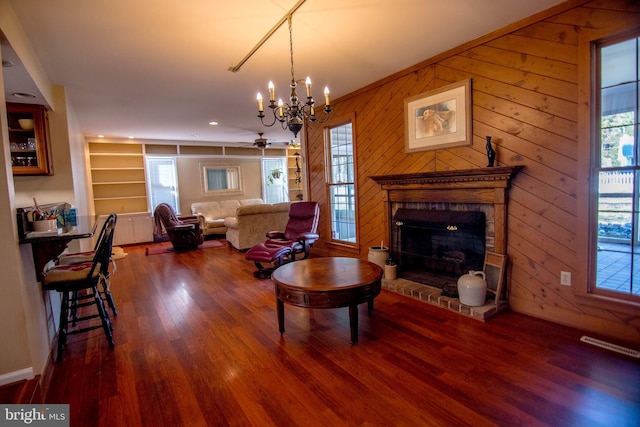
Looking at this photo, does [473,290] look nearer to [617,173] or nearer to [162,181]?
[617,173]

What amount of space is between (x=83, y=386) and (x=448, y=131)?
3.76 m

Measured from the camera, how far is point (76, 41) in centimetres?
267

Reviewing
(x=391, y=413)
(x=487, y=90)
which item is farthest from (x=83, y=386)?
(x=487, y=90)

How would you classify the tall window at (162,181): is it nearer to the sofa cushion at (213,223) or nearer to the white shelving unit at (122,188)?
the white shelving unit at (122,188)

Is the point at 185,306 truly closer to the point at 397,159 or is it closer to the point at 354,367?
the point at 354,367

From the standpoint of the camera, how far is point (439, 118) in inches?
132

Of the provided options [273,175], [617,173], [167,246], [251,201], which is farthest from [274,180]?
Result: [617,173]

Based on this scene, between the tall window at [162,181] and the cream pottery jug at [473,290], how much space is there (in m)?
7.37

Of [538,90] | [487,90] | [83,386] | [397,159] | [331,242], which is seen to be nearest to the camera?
[83,386]

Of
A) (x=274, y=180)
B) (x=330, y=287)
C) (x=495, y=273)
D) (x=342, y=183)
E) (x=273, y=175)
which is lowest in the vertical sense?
(x=495, y=273)

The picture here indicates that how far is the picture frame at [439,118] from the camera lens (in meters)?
3.13

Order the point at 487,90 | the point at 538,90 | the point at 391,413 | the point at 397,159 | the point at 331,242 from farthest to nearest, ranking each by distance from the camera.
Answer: the point at 331,242
the point at 397,159
the point at 487,90
the point at 538,90
the point at 391,413

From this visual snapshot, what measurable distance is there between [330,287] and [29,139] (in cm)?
350

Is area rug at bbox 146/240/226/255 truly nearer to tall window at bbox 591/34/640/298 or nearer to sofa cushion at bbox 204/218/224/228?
sofa cushion at bbox 204/218/224/228
